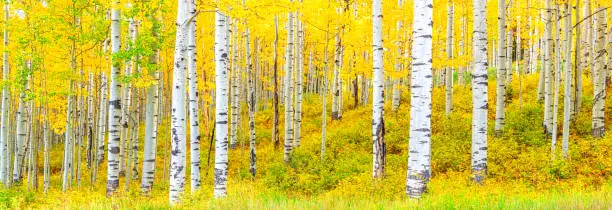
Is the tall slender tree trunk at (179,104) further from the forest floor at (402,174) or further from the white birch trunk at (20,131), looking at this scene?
the white birch trunk at (20,131)

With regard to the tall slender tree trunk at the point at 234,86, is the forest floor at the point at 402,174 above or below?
below

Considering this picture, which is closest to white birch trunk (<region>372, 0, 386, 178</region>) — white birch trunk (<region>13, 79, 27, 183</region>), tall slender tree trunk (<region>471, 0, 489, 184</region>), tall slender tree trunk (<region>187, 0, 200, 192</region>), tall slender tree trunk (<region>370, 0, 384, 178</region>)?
tall slender tree trunk (<region>370, 0, 384, 178</region>)

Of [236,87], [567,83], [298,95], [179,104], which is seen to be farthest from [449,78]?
[179,104]

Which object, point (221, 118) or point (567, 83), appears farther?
point (567, 83)

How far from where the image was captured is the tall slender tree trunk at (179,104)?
282 inches

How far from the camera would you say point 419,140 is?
18.5 ft

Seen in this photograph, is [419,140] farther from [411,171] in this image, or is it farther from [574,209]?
[574,209]

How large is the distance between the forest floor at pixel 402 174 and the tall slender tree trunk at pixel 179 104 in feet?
1.47

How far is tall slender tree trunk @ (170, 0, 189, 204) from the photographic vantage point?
23.5ft

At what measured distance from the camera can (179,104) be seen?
7.19 meters

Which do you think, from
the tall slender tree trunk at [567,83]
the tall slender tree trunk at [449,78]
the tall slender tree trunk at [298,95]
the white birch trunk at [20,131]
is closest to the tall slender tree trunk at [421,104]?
the tall slender tree trunk at [567,83]

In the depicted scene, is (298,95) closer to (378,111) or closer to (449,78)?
(449,78)

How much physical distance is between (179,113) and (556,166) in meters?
7.43

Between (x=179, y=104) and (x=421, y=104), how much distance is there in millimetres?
3816
